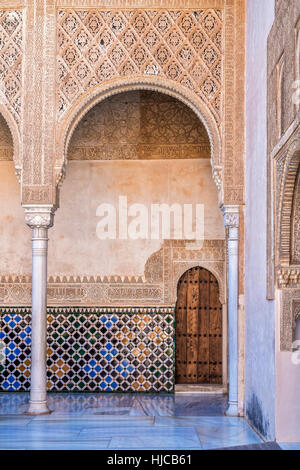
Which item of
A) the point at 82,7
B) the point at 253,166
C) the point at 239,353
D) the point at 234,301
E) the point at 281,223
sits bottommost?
the point at 239,353

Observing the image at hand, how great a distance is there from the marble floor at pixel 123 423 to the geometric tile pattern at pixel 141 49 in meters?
3.18

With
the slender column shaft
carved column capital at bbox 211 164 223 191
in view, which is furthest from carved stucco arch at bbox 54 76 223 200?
the slender column shaft

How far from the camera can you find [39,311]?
7.18 metres

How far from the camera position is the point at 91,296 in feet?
28.7

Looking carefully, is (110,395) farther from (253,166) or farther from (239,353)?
(253,166)

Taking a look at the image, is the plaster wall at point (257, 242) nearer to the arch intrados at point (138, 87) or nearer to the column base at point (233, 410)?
the column base at point (233, 410)

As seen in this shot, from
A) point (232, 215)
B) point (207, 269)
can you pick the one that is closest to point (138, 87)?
point (232, 215)

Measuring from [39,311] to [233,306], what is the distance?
6.64ft

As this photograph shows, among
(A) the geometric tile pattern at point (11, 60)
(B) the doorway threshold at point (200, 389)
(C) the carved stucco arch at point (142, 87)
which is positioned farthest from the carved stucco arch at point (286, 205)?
(B) the doorway threshold at point (200, 389)

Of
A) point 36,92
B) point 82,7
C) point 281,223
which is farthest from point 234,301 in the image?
point 82,7

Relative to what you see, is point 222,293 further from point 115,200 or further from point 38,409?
point 38,409

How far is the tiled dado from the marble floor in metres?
0.20
